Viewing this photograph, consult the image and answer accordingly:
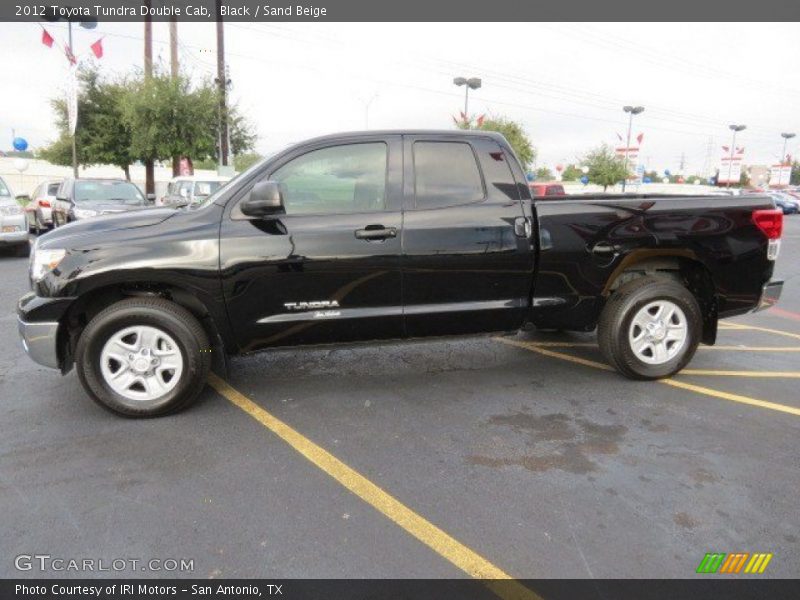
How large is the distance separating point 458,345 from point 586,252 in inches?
68.7

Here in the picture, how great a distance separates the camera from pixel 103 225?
3773mm

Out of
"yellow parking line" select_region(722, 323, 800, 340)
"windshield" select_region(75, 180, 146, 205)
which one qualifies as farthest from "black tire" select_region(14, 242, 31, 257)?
"yellow parking line" select_region(722, 323, 800, 340)

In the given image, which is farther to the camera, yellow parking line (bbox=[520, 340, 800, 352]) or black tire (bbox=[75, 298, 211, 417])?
yellow parking line (bbox=[520, 340, 800, 352])

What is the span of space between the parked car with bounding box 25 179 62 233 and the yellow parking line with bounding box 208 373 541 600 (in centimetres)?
1400

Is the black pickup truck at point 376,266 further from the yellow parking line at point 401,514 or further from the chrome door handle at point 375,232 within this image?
the yellow parking line at point 401,514

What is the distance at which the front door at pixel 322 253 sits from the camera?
12.3 feet

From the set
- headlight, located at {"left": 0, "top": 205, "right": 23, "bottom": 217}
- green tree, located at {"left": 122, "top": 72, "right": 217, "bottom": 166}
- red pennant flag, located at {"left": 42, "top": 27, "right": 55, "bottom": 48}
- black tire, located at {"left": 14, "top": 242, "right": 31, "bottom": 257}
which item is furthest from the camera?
green tree, located at {"left": 122, "top": 72, "right": 217, "bottom": 166}

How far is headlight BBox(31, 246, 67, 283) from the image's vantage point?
3588 millimetres

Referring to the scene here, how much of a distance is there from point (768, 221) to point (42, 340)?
534 centimetres

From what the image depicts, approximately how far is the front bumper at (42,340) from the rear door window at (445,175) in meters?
2.54

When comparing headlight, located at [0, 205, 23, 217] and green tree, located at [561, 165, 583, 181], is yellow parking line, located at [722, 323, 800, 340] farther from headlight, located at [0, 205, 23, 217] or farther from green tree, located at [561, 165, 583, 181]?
green tree, located at [561, 165, 583, 181]

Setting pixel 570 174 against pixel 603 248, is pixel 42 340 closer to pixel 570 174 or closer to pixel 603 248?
pixel 603 248
